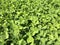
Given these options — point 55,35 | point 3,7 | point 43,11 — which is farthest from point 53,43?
point 3,7

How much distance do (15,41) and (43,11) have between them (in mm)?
1379

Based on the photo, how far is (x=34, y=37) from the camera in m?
3.75

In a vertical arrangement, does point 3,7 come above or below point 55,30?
above

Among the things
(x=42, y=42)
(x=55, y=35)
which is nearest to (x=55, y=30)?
(x=55, y=35)

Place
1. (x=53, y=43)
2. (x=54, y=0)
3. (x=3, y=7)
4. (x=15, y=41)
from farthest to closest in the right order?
(x=54, y=0)
(x=3, y=7)
(x=53, y=43)
(x=15, y=41)

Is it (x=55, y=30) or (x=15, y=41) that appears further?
(x=55, y=30)

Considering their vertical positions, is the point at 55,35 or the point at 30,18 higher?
the point at 30,18

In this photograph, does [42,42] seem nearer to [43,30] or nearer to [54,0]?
[43,30]

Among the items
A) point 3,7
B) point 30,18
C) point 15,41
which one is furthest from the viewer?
point 3,7

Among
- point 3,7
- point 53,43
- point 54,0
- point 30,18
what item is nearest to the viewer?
point 53,43

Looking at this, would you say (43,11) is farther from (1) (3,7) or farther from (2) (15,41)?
(2) (15,41)

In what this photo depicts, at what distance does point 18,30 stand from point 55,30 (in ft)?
2.90

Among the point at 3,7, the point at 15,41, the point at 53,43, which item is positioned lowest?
the point at 53,43

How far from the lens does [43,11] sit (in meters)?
4.60
